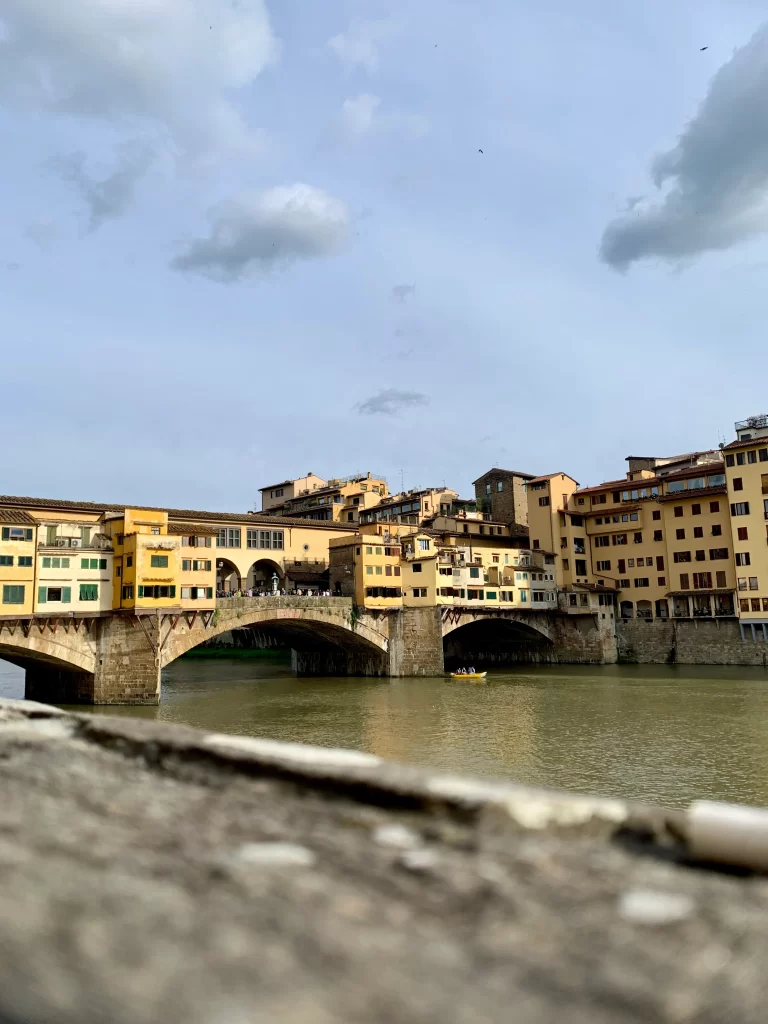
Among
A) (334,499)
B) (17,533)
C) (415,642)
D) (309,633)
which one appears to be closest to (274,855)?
(17,533)

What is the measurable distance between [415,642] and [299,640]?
11.0 metres

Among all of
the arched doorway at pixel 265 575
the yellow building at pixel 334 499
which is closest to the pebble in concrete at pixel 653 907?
the arched doorway at pixel 265 575

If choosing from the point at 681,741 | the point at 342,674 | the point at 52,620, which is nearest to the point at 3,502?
the point at 52,620

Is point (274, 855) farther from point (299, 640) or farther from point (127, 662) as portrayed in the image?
point (299, 640)

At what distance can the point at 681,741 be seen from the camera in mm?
28891

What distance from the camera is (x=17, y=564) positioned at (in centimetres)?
4081

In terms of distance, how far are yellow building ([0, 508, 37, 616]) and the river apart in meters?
7.58

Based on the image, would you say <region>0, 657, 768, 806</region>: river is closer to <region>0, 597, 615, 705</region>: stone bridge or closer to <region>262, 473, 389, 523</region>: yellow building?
<region>0, 597, 615, 705</region>: stone bridge

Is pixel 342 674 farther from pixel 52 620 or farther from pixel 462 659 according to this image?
pixel 52 620

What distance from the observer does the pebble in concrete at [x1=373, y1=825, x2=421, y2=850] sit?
238 centimetres

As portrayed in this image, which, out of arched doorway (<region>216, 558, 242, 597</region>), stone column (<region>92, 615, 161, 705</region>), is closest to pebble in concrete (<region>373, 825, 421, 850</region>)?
stone column (<region>92, 615, 161, 705</region>)

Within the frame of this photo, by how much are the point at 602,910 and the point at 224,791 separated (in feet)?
4.99

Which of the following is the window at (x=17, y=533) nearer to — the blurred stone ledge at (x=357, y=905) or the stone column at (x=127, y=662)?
the stone column at (x=127, y=662)

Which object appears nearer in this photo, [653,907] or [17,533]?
[653,907]
